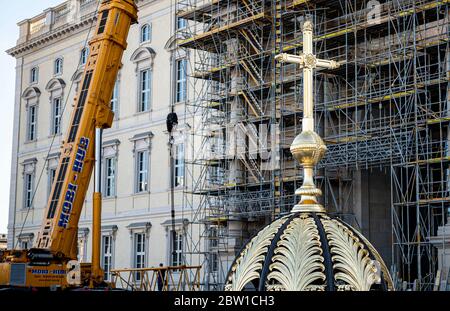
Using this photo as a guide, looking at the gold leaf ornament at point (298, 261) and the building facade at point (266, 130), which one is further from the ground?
the building facade at point (266, 130)

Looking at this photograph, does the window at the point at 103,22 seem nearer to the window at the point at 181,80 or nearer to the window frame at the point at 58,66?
the window at the point at 181,80

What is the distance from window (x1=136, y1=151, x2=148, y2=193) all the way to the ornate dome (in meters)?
29.4

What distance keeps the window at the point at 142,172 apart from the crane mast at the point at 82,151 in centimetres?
1254

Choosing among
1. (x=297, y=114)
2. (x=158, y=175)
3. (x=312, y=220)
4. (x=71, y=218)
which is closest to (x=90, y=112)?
(x=71, y=218)

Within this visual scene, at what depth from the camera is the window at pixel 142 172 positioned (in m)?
33.8

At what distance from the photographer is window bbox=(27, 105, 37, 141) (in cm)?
→ 4322

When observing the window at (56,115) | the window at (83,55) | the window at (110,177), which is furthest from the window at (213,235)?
the window at (56,115)

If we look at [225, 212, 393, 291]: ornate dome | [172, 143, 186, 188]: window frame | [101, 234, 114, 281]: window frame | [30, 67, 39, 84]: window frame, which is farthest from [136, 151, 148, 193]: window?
[225, 212, 393, 291]: ornate dome

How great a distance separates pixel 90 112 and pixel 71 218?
8.42 ft

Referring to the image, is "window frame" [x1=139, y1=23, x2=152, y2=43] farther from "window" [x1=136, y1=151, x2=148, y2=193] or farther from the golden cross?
the golden cross

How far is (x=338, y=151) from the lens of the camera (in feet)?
72.4

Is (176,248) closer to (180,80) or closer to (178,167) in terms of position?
(178,167)

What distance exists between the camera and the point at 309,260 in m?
4.01

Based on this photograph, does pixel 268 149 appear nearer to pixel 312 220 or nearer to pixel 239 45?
pixel 239 45
